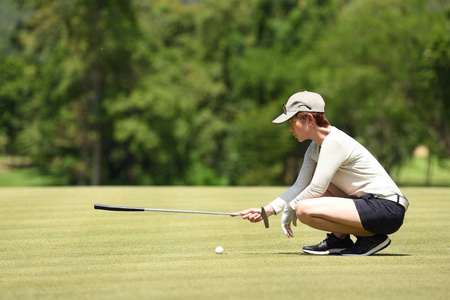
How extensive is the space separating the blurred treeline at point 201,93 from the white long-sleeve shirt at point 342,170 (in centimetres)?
2568

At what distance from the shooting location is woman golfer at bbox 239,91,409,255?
17.8 feet

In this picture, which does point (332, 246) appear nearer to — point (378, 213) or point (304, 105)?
point (378, 213)

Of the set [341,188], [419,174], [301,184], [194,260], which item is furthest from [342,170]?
[419,174]

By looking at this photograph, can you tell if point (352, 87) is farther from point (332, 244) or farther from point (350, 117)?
point (332, 244)

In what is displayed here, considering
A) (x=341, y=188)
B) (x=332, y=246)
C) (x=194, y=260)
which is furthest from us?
(x=332, y=246)

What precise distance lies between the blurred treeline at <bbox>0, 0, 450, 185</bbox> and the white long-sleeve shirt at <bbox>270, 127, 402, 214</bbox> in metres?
25.7

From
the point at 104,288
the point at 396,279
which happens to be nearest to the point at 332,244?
the point at 396,279

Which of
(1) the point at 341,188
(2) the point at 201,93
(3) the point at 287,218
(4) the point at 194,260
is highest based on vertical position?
(2) the point at 201,93

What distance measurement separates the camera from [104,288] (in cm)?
424

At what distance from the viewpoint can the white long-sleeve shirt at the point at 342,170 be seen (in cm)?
539

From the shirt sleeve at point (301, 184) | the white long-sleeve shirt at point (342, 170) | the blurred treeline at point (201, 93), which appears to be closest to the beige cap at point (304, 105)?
the white long-sleeve shirt at point (342, 170)

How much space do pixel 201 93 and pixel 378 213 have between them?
41960 mm

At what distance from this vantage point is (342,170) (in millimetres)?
5562

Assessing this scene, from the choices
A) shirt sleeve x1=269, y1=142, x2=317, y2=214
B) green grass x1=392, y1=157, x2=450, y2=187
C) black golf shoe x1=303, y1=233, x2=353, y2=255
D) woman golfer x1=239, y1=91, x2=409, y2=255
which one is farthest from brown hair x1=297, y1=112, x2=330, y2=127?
green grass x1=392, y1=157, x2=450, y2=187
